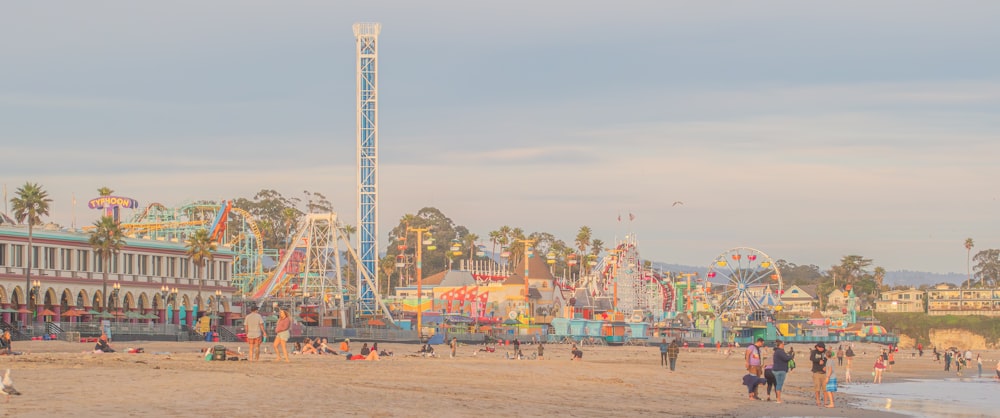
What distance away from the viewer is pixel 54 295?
266 ft

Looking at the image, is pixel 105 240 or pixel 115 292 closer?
pixel 105 240

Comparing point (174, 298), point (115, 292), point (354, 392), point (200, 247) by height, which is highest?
point (200, 247)

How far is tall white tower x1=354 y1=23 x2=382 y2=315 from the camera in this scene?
110m

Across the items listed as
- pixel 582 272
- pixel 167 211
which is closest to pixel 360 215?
pixel 167 211

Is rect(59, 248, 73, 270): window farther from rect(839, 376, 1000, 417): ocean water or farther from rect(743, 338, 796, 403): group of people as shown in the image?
rect(743, 338, 796, 403): group of people

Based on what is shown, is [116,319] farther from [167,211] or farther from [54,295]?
[167,211]

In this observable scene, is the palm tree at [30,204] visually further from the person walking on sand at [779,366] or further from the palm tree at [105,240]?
the person walking on sand at [779,366]

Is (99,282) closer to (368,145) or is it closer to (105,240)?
(105,240)

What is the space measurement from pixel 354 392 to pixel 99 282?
6502cm

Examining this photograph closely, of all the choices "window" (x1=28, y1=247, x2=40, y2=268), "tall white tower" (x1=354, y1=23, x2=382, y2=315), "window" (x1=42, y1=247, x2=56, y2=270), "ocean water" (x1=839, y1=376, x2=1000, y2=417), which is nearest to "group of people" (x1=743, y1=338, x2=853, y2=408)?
"ocean water" (x1=839, y1=376, x2=1000, y2=417)

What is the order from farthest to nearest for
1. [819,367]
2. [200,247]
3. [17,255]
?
[200,247]
[17,255]
[819,367]

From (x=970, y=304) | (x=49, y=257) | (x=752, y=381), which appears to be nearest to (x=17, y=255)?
(x=49, y=257)

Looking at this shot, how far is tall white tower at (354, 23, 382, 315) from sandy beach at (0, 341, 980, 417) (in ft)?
231

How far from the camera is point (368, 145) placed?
11056 centimetres
